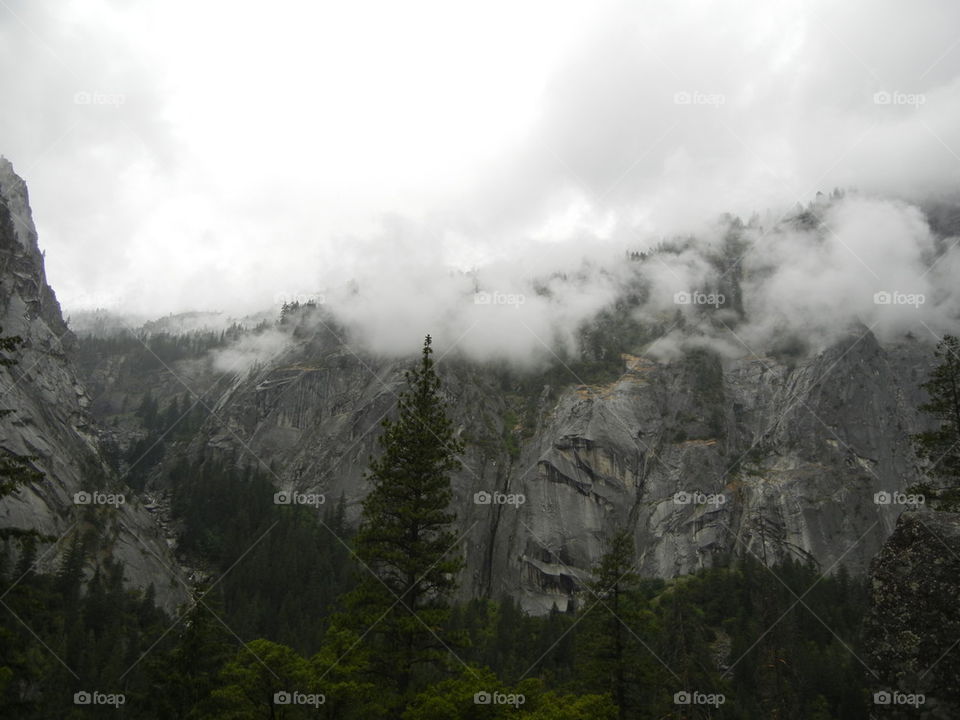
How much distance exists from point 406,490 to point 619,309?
168153mm

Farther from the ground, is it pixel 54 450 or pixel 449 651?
pixel 54 450

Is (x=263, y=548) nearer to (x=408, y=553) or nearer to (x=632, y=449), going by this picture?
(x=632, y=449)

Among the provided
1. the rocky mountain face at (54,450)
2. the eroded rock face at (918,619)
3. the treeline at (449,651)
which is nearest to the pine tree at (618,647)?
the treeline at (449,651)

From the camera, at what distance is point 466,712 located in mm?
20844

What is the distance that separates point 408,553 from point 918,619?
18.3 m

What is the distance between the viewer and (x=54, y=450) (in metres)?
103

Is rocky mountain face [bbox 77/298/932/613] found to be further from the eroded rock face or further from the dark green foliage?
the eroded rock face

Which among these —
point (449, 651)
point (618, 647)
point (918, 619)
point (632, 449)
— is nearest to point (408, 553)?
point (449, 651)

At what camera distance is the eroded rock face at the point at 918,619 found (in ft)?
78.7

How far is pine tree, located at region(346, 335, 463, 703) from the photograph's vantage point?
82.3 feet

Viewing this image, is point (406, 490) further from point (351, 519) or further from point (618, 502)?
point (618, 502)

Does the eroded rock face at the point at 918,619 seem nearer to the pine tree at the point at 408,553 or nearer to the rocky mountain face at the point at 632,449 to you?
the pine tree at the point at 408,553

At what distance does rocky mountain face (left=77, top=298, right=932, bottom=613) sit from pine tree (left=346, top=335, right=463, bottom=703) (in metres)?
101

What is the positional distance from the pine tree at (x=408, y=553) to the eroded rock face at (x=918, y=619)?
1556cm
